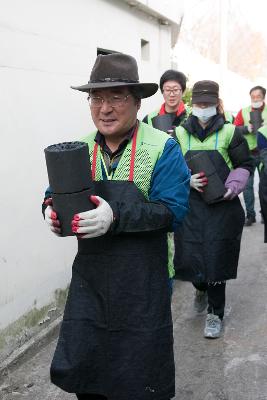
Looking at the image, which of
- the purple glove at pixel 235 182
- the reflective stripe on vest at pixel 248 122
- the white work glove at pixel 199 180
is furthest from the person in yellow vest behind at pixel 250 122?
the white work glove at pixel 199 180

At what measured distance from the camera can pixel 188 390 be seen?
376 centimetres

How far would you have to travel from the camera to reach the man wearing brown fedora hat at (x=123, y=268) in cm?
261

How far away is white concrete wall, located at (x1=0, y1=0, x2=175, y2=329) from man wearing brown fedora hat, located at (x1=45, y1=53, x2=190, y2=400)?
166cm

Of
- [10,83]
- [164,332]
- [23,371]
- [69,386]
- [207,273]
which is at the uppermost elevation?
[10,83]

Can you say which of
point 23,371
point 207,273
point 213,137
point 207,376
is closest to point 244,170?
point 213,137

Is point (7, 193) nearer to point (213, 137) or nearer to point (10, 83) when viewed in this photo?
point (10, 83)

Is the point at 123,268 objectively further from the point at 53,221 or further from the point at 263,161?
the point at 263,161

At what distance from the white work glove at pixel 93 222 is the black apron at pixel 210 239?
2.16 m

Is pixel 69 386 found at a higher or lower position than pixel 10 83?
lower

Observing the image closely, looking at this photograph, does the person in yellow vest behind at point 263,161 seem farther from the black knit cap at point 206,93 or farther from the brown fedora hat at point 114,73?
the brown fedora hat at point 114,73

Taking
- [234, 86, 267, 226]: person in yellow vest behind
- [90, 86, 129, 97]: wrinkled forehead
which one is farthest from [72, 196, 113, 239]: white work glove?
[234, 86, 267, 226]: person in yellow vest behind

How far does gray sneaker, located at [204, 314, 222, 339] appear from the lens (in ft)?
14.9

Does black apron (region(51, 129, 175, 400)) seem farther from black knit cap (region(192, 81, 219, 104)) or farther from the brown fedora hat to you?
black knit cap (region(192, 81, 219, 104))

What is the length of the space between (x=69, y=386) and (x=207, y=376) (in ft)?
4.96
